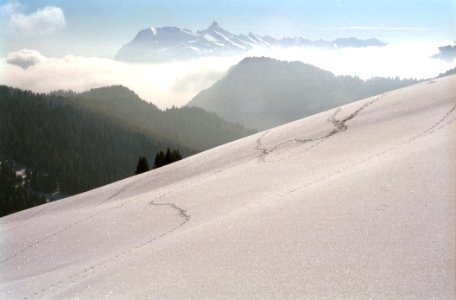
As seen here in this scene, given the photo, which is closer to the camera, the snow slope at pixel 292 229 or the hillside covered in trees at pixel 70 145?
the snow slope at pixel 292 229

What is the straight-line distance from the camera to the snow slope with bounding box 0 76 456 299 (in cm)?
417

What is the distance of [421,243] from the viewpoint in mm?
4301

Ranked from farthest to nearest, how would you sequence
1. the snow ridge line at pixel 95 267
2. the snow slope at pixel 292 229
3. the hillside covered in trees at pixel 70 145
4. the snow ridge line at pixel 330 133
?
1. the hillside covered in trees at pixel 70 145
2. the snow ridge line at pixel 330 133
3. the snow ridge line at pixel 95 267
4. the snow slope at pixel 292 229

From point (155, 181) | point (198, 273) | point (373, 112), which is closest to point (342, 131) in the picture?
point (373, 112)

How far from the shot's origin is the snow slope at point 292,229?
4168 millimetres

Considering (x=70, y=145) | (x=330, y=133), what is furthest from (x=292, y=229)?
(x=70, y=145)

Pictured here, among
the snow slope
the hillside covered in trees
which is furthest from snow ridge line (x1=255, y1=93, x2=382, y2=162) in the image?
the hillside covered in trees

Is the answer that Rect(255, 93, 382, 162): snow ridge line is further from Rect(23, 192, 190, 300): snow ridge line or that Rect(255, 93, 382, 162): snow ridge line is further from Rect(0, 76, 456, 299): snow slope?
Rect(23, 192, 190, 300): snow ridge line

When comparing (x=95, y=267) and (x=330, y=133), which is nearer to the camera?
(x=95, y=267)

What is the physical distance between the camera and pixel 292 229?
5.23 m

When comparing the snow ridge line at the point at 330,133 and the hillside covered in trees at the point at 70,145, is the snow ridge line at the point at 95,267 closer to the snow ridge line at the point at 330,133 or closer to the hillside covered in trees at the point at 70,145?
the snow ridge line at the point at 330,133

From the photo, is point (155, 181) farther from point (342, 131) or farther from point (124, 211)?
point (342, 131)

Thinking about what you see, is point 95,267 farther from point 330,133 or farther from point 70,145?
point 70,145

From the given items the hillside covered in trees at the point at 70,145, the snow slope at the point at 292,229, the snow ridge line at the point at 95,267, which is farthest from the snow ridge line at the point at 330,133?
the hillside covered in trees at the point at 70,145
